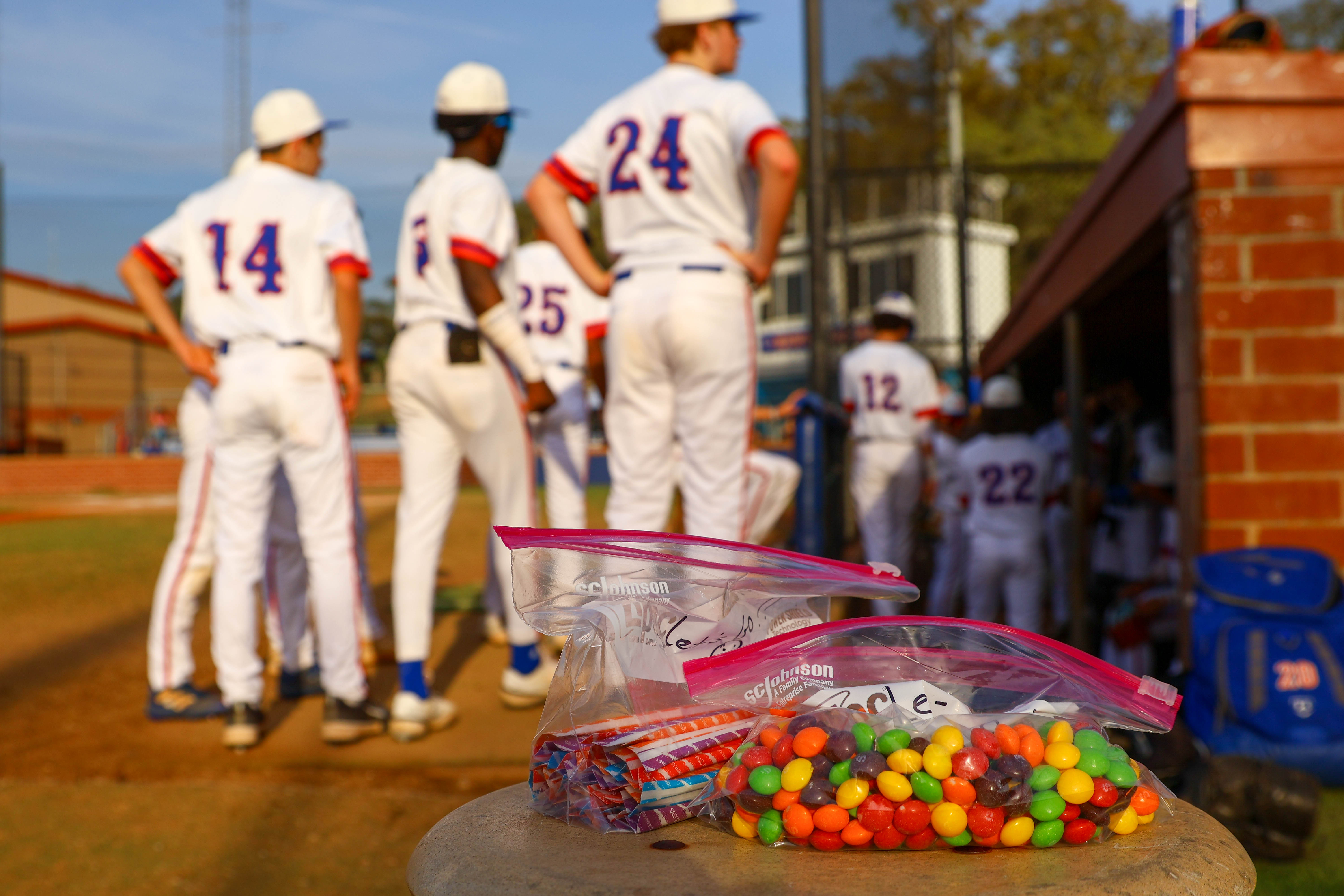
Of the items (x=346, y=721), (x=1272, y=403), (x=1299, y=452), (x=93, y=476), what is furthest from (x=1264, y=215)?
(x=93, y=476)

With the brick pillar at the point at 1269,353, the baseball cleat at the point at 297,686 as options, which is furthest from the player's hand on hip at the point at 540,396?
the brick pillar at the point at 1269,353

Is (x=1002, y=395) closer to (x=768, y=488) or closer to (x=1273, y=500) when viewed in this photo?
(x=768, y=488)

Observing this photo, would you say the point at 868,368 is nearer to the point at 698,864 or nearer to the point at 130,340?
the point at 698,864

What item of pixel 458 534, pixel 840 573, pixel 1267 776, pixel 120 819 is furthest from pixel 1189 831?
pixel 458 534

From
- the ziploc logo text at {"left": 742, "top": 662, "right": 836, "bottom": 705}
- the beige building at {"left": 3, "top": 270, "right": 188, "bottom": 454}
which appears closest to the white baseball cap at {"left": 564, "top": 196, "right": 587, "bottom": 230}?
the ziploc logo text at {"left": 742, "top": 662, "right": 836, "bottom": 705}

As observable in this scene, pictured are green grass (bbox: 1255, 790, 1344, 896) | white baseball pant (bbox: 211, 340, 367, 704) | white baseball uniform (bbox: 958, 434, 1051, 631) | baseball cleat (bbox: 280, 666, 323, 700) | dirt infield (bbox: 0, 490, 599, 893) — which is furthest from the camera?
white baseball uniform (bbox: 958, 434, 1051, 631)

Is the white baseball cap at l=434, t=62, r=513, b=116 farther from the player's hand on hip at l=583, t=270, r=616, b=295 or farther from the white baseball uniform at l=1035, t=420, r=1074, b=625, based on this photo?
the white baseball uniform at l=1035, t=420, r=1074, b=625
